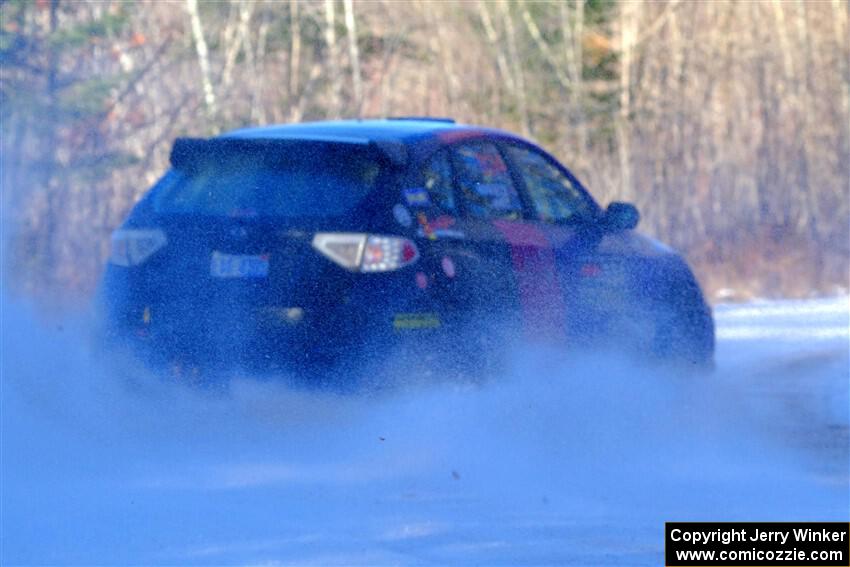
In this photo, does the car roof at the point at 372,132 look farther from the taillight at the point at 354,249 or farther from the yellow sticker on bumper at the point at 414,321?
the yellow sticker on bumper at the point at 414,321

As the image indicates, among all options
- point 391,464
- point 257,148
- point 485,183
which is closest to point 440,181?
point 485,183

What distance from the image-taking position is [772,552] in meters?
6.18

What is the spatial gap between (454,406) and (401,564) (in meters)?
2.44

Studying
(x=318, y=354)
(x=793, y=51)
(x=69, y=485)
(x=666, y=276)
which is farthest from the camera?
(x=793, y=51)

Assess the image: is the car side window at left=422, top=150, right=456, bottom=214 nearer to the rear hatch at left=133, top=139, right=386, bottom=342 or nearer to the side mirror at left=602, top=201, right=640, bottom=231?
the rear hatch at left=133, top=139, right=386, bottom=342

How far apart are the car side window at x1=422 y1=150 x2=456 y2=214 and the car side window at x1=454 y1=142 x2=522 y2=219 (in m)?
0.08

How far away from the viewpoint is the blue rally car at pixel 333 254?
819 centimetres

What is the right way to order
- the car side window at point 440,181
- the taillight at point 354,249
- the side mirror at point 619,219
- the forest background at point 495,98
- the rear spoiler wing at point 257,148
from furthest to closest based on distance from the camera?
the forest background at point 495,98
the side mirror at point 619,219
the car side window at point 440,181
the rear spoiler wing at point 257,148
the taillight at point 354,249

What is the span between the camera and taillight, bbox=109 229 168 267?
27.9 ft

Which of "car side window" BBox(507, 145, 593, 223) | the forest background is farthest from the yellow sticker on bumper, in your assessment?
the forest background

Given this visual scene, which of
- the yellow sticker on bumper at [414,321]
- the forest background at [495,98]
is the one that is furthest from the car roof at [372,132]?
the forest background at [495,98]

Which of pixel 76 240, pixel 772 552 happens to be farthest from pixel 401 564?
pixel 76 240

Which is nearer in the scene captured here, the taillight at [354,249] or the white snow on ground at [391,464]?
the white snow on ground at [391,464]

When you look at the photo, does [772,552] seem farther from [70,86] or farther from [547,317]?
[70,86]
